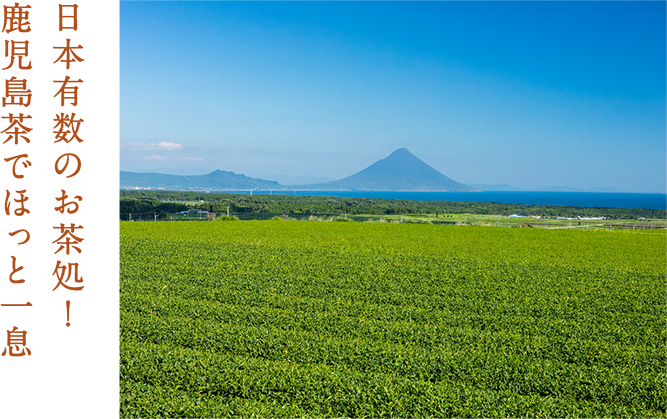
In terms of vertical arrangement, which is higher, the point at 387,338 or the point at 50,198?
the point at 50,198

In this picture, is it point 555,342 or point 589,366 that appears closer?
point 589,366

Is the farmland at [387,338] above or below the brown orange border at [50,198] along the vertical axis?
below

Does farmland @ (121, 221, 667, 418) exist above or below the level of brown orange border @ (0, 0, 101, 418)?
below

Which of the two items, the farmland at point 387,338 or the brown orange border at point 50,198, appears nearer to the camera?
the brown orange border at point 50,198

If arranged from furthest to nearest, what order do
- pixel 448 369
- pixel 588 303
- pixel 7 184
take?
pixel 588 303, pixel 448 369, pixel 7 184

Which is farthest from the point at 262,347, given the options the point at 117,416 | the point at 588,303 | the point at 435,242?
the point at 435,242

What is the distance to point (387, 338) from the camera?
771cm

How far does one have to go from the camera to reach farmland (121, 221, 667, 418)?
5.40 m

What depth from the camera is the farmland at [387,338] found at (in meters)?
5.40

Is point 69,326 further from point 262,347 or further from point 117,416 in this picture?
point 262,347

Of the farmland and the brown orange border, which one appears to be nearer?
the brown orange border

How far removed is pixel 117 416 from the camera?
43.9 inches

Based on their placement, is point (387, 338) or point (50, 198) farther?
point (387, 338)

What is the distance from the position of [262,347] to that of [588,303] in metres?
8.81
